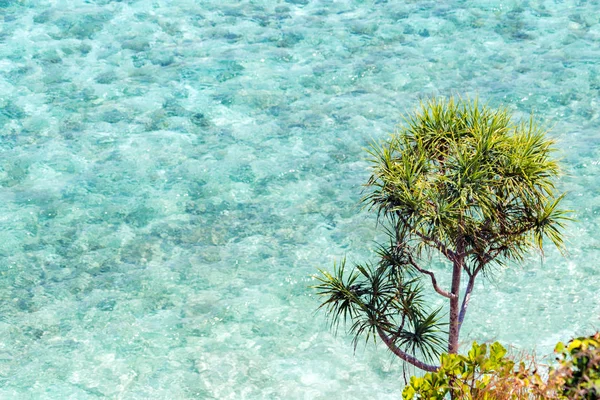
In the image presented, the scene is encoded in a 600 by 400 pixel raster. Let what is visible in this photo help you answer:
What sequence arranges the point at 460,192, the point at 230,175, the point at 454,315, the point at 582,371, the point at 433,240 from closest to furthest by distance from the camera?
1. the point at 582,371
2. the point at 460,192
3. the point at 433,240
4. the point at 454,315
5. the point at 230,175

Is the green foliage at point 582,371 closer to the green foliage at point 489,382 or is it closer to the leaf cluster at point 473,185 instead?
the green foliage at point 489,382

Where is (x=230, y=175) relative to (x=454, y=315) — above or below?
above

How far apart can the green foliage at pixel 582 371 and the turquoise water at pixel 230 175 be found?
3062mm

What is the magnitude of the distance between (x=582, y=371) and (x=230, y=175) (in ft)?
21.1

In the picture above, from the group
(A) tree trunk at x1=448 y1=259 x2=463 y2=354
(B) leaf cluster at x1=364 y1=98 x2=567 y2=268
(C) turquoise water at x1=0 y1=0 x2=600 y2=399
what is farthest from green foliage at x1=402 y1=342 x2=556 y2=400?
(C) turquoise water at x1=0 y1=0 x2=600 y2=399

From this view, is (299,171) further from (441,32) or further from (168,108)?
(441,32)

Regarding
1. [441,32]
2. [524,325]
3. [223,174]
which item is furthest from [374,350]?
[441,32]

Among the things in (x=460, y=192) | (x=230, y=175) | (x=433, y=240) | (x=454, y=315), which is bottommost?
(x=454, y=315)

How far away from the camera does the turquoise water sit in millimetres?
7293

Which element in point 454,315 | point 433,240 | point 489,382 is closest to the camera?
point 489,382

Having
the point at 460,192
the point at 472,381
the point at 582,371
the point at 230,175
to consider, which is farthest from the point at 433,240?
the point at 230,175

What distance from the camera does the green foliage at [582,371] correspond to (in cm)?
360

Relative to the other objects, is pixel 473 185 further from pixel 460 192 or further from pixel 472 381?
pixel 472 381

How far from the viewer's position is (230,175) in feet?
32.0
